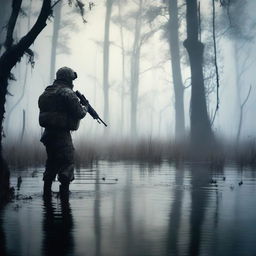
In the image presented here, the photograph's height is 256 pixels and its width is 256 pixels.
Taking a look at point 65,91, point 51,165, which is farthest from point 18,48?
point 51,165

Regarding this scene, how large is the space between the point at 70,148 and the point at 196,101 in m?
14.4

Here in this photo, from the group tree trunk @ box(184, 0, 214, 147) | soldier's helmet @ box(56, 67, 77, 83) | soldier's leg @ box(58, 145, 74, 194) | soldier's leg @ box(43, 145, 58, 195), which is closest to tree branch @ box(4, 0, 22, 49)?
soldier's helmet @ box(56, 67, 77, 83)

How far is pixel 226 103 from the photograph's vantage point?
94000mm

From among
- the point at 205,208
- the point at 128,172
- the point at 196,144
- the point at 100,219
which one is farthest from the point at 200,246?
the point at 196,144

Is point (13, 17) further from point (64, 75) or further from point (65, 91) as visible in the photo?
point (65, 91)

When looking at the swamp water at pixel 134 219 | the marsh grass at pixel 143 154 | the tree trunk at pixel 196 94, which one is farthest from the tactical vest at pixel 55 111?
the tree trunk at pixel 196 94

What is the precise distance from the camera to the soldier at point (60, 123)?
8.63 metres

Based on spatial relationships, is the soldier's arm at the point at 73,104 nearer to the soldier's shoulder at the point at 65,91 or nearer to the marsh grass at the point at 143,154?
the soldier's shoulder at the point at 65,91

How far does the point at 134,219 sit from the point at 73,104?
2.30 m

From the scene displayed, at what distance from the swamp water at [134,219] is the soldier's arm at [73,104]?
3.92 ft

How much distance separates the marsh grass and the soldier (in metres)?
6.70

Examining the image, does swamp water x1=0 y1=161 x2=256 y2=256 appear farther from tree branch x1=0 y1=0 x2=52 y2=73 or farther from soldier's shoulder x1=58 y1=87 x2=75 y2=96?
tree branch x1=0 y1=0 x2=52 y2=73

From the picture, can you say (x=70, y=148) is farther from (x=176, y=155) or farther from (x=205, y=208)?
(x=176, y=155)

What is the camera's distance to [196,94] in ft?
75.0
